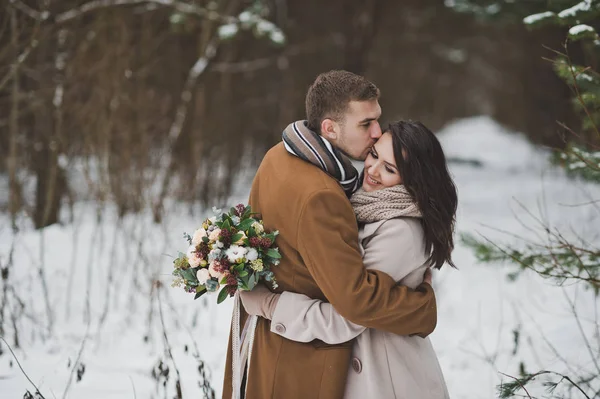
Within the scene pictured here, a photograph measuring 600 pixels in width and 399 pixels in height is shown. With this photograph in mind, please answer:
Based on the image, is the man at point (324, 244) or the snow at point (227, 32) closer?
the man at point (324, 244)

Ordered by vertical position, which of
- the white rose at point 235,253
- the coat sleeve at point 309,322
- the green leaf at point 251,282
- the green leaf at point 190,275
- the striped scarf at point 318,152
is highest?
the striped scarf at point 318,152

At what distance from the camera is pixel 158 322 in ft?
18.0

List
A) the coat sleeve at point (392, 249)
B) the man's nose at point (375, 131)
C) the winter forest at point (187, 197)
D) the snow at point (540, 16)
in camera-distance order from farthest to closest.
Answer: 1. the winter forest at point (187, 197)
2. the snow at point (540, 16)
3. the man's nose at point (375, 131)
4. the coat sleeve at point (392, 249)

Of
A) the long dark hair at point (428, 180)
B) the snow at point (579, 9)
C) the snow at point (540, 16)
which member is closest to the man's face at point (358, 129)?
the long dark hair at point (428, 180)

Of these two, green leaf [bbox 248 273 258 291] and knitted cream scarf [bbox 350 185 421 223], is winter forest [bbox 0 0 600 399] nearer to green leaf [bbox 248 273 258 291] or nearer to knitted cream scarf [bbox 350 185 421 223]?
knitted cream scarf [bbox 350 185 421 223]

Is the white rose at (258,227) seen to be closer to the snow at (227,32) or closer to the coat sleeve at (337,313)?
the coat sleeve at (337,313)

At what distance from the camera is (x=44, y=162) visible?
813 cm

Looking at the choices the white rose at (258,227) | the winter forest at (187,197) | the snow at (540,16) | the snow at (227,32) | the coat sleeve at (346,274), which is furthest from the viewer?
the snow at (227,32)

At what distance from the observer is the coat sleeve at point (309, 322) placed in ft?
7.92

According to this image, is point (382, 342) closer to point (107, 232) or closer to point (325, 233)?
point (325, 233)

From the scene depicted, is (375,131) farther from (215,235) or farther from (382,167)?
(215,235)

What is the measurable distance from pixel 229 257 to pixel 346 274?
48cm

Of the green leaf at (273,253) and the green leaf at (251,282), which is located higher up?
the green leaf at (273,253)

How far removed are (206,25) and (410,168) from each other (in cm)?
745
